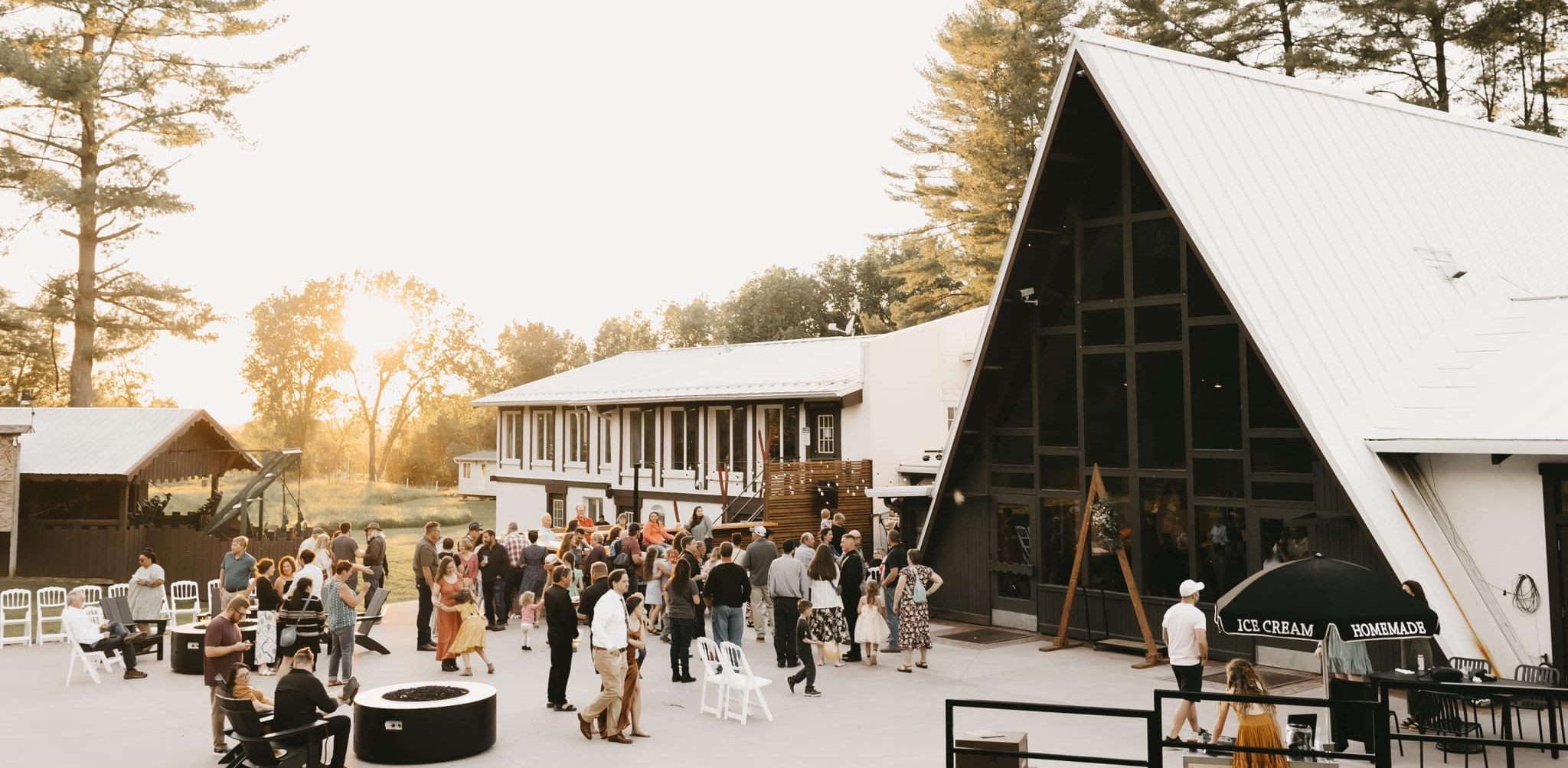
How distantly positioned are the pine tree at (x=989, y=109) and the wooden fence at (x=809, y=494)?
43.3 feet

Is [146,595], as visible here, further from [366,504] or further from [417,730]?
[366,504]

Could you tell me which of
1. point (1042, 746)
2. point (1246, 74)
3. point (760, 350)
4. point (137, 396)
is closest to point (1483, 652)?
point (1042, 746)

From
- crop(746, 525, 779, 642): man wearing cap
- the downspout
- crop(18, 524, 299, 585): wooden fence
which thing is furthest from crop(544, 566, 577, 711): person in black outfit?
crop(18, 524, 299, 585): wooden fence

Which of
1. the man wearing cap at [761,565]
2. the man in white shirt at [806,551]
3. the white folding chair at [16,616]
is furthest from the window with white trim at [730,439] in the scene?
the white folding chair at [16,616]

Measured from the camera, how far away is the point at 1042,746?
36.0 ft

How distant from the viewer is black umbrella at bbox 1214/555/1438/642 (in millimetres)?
9734

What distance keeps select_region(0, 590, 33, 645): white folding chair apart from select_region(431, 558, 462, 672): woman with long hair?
716cm

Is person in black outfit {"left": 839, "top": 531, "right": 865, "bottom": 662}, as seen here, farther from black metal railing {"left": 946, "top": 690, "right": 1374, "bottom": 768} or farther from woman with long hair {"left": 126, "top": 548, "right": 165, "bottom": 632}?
woman with long hair {"left": 126, "top": 548, "right": 165, "bottom": 632}

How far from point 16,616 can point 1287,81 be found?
2696 cm

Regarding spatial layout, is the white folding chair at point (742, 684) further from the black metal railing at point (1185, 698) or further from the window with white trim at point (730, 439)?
the window with white trim at point (730, 439)

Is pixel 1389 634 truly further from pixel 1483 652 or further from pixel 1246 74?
pixel 1246 74

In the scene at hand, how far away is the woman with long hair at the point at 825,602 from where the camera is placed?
14961 millimetres

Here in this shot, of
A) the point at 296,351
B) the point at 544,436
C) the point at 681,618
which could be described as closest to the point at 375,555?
the point at 681,618

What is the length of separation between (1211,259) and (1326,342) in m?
1.93
